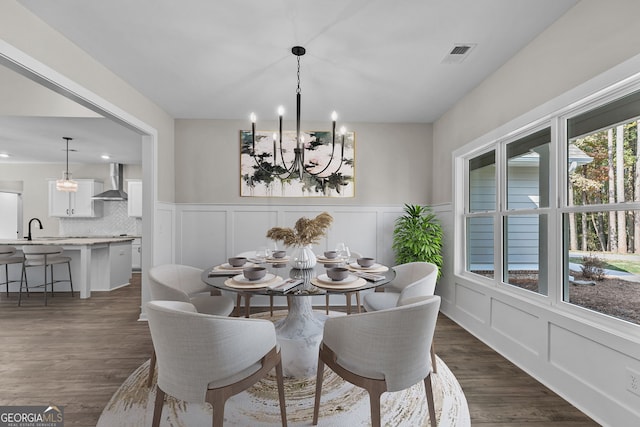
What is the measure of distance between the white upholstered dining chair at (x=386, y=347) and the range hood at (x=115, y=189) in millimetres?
6974

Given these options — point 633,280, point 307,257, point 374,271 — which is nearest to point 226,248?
point 307,257

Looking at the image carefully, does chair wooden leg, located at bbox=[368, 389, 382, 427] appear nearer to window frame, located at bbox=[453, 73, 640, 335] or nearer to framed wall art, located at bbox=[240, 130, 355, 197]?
window frame, located at bbox=[453, 73, 640, 335]

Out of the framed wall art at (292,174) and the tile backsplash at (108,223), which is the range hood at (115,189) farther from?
the framed wall art at (292,174)

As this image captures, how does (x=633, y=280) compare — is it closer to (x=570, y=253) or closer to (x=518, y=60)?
(x=570, y=253)

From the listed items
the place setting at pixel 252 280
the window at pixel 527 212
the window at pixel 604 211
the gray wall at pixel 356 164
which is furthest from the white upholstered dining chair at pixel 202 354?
the gray wall at pixel 356 164

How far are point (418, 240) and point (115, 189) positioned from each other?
22.6 ft

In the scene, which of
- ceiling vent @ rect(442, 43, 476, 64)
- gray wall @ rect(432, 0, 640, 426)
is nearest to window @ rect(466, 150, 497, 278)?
gray wall @ rect(432, 0, 640, 426)

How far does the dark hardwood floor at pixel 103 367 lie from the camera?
6.24ft

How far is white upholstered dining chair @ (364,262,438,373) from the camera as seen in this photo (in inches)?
87.4

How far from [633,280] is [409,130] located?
3.05 metres

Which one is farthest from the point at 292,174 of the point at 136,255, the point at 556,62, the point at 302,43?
the point at 136,255

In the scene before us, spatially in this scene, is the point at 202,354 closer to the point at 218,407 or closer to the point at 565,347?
the point at 218,407

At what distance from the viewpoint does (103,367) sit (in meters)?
2.44

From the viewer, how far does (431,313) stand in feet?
4.88
